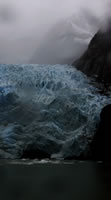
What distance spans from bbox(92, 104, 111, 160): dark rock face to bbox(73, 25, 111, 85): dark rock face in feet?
38.4

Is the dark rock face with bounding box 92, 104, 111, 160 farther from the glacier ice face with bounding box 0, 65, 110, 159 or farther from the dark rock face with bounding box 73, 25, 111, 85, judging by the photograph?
the dark rock face with bounding box 73, 25, 111, 85

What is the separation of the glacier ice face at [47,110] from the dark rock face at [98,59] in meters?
4.34

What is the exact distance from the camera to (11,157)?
3747cm

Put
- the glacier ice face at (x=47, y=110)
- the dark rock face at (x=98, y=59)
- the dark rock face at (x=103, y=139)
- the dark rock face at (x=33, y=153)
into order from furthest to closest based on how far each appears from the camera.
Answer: the dark rock face at (x=98, y=59), the dark rock face at (x=33, y=153), the glacier ice face at (x=47, y=110), the dark rock face at (x=103, y=139)

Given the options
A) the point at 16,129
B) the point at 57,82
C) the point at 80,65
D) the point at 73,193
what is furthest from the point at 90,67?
the point at 73,193

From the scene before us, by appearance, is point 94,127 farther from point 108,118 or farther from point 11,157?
point 11,157

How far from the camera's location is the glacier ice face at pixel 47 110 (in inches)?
1479

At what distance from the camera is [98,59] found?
52156 mm

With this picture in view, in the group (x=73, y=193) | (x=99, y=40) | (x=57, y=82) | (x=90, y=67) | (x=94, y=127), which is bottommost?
(x=73, y=193)

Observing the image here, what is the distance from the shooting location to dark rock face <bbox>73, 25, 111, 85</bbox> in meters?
50.1

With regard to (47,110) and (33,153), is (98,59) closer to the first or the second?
(47,110)

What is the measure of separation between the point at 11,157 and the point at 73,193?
85.8 ft

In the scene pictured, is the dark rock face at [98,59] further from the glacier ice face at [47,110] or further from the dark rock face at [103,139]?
the dark rock face at [103,139]

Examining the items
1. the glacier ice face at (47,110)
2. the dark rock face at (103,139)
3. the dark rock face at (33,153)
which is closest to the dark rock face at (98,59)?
the glacier ice face at (47,110)
